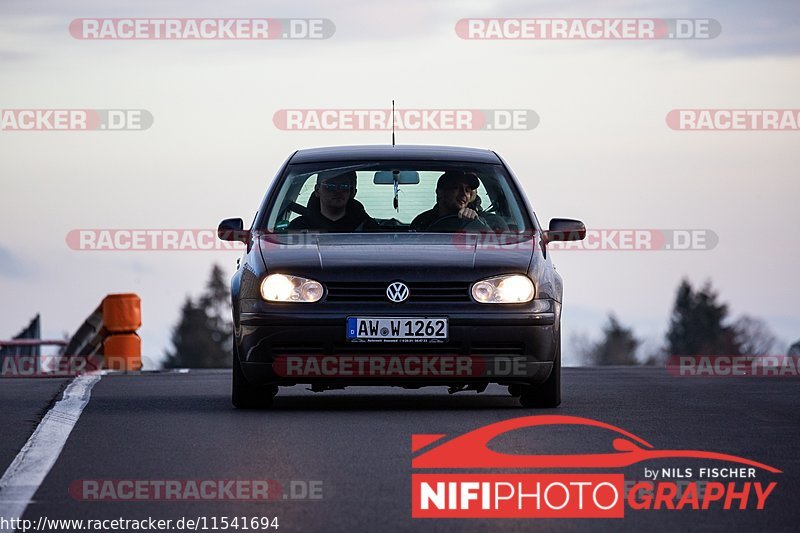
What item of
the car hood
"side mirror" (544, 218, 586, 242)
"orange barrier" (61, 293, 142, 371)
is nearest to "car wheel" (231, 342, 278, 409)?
the car hood

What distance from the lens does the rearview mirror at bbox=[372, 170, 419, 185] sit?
1297cm

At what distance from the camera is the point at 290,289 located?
11.6 metres

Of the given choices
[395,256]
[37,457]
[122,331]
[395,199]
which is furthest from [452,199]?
[122,331]

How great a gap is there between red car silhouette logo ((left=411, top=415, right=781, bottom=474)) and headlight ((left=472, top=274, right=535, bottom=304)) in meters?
1.81

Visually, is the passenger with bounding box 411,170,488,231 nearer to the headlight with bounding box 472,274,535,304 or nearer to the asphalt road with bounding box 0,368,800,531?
the headlight with bounding box 472,274,535,304

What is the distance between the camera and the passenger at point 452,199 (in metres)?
12.7

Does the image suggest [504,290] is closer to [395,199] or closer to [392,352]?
[392,352]

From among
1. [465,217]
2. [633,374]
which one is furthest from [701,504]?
[633,374]

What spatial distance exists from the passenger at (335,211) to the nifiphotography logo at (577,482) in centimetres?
333

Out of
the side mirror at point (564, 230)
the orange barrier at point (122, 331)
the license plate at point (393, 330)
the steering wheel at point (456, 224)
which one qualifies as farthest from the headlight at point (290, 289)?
the orange barrier at point (122, 331)

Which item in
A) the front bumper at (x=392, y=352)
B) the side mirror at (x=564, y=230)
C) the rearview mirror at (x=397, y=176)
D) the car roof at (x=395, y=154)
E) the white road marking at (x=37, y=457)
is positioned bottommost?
the white road marking at (x=37, y=457)

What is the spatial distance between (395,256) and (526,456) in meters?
3.13

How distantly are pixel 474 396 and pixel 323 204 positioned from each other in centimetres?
175

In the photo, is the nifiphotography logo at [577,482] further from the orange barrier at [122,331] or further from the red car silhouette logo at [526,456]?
the orange barrier at [122,331]
